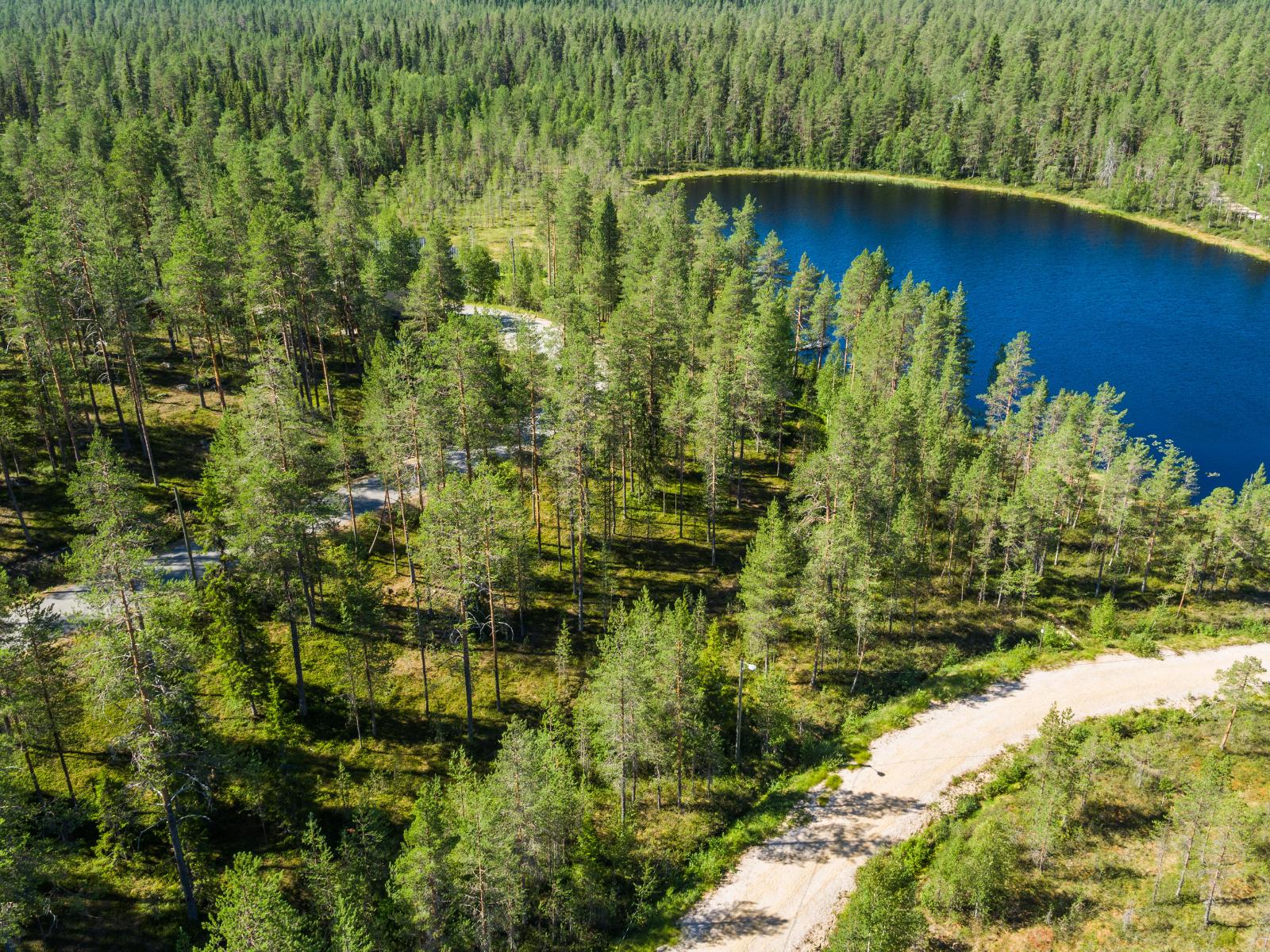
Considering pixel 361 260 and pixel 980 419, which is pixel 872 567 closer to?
pixel 980 419

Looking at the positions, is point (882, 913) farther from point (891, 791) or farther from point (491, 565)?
point (491, 565)

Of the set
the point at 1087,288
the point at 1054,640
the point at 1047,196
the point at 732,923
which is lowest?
the point at 732,923

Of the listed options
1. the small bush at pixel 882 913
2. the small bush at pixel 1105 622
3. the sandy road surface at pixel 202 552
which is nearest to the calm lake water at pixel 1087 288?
the small bush at pixel 1105 622

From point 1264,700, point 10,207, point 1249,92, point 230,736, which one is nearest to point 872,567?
point 1264,700

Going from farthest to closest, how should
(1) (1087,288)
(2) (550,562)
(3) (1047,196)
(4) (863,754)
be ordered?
(3) (1047,196) → (1) (1087,288) → (2) (550,562) → (4) (863,754)

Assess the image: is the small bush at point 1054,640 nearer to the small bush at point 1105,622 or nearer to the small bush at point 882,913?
the small bush at point 1105,622

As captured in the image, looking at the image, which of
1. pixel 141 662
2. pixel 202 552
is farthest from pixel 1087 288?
pixel 141 662
